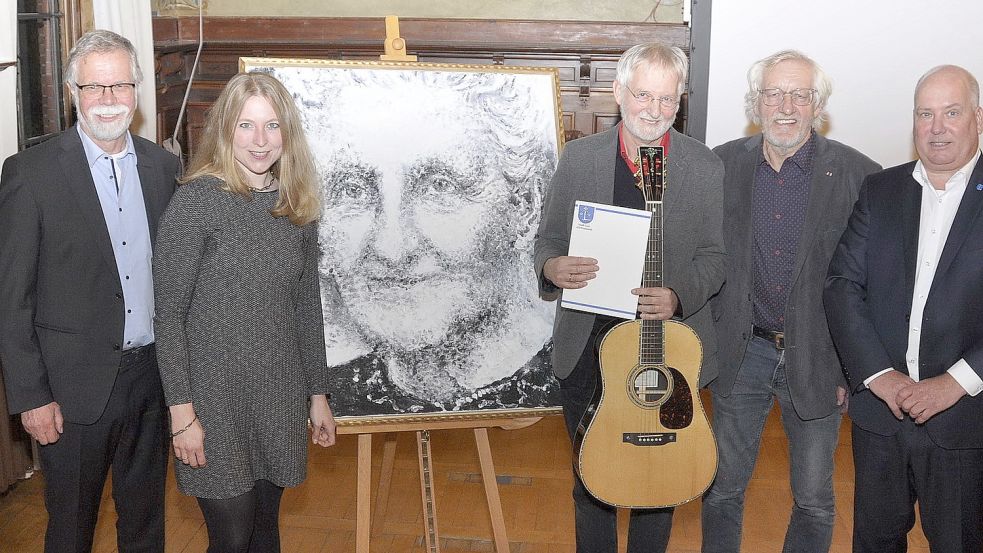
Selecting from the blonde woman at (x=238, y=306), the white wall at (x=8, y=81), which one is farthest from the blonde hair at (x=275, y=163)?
the white wall at (x=8, y=81)

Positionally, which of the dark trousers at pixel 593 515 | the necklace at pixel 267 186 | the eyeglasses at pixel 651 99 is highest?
the eyeglasses at pixel 651 99

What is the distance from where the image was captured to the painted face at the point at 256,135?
216cm

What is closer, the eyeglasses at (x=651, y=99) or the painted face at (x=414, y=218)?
the eyeglasses at (x=651, y=99)

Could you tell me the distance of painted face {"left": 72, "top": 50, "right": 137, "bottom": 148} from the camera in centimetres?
228

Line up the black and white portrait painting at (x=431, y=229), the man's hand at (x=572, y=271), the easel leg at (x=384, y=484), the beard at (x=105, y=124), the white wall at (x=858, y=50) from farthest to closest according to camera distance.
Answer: the easel leg at (x=384, y=484), the white wall at (x=858, y=50), the black and white portrait painting at (x=431, y=229), the man's hand at (x=572, y=271), the beard at (x=105, y=124)

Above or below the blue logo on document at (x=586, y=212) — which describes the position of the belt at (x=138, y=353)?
below

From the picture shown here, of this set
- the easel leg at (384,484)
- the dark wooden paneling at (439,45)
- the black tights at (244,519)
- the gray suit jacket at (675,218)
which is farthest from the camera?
the dark wooden paneling at (439,45)

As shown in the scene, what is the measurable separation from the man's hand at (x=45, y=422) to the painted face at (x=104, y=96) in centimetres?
71

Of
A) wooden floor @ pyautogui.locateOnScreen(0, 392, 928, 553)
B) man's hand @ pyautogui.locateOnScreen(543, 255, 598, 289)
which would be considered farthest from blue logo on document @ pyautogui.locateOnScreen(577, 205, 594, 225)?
wooden floor @ pyautogui.locateOnScreen(0, 392, 928, 553)

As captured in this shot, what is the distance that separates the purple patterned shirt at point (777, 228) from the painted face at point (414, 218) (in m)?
0.82

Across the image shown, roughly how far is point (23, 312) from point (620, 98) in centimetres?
165

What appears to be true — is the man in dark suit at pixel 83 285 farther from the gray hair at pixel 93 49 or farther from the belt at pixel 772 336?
the belt at pixel 772 336

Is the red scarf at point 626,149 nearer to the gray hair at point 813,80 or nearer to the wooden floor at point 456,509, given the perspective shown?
the gray hair at point 813,80

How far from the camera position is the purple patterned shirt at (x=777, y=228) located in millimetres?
2594
